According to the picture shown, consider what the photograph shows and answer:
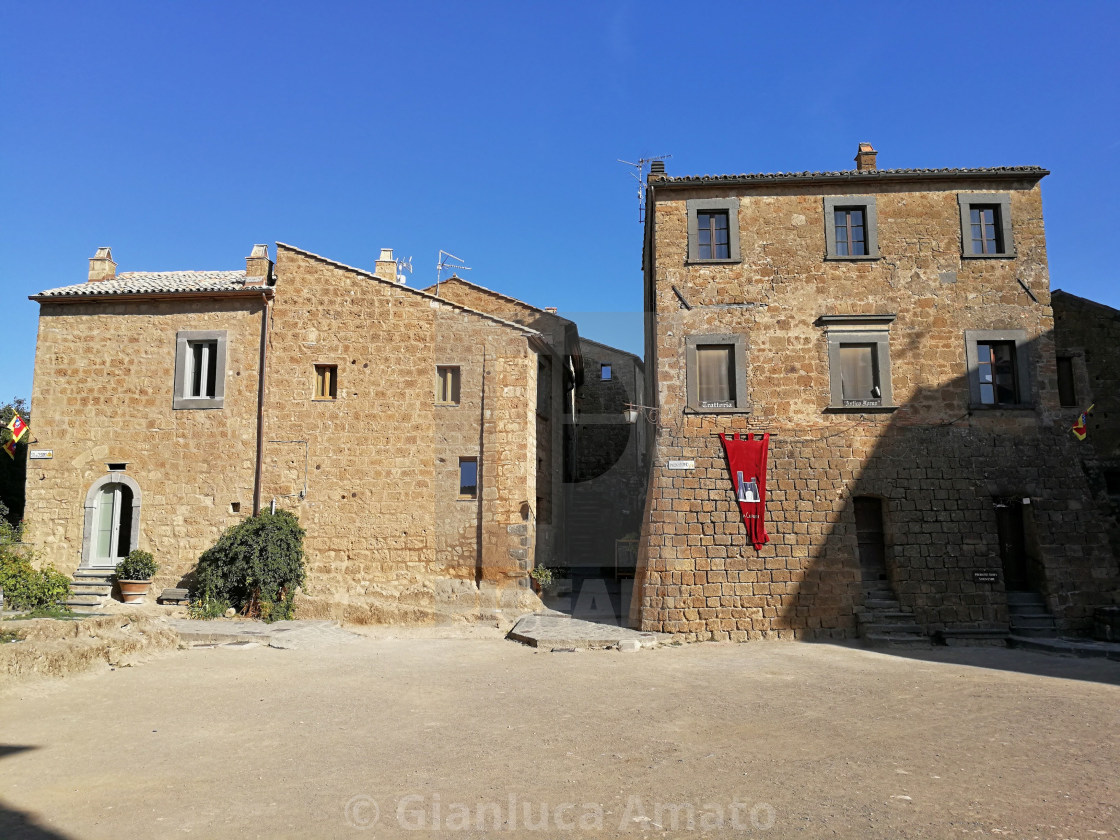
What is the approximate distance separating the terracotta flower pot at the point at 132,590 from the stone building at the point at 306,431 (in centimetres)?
44

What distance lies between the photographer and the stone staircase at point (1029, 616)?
1469 cm

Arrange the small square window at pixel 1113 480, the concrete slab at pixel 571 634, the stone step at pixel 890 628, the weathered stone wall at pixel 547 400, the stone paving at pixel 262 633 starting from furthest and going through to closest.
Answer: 1. the weathered stone wall at pixel 547 400
2. the small square window at pixel 1113 480
3. the stone step at pixel 890 628
4. the concrete slab at pixel 571 634
5. the stone paving at pixel 262 633

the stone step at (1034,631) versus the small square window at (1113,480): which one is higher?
the small square window at (1113,480)

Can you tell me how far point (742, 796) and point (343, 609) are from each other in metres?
12.0

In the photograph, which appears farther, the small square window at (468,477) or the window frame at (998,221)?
the small square window at (468,477)

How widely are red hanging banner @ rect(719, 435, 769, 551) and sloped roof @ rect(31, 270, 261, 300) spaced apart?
11.4m

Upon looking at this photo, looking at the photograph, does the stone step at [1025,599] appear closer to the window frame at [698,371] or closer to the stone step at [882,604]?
the stone step at [882,604]

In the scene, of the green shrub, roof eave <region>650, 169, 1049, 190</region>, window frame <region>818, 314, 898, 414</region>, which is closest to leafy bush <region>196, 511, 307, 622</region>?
the green shrub

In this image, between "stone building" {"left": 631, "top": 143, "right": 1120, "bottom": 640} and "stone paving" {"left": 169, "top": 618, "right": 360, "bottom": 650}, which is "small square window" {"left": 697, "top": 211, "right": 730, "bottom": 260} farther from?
"stone paving" {"left": 169, "top": 618, "right": 360, "bottom": 650}

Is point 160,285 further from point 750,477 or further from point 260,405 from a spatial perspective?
point 750,477

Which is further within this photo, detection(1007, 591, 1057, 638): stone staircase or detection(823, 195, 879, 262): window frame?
detection(823, 195, 879, 262): window frame

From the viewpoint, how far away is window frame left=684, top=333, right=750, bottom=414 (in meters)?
15.8

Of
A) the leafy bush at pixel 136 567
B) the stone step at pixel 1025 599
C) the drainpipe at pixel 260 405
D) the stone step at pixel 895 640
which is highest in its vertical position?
the drainpipe at pixel 260 405

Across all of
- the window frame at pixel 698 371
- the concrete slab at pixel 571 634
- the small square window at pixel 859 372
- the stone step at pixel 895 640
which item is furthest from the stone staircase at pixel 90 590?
the small square window at pixel 859 372
